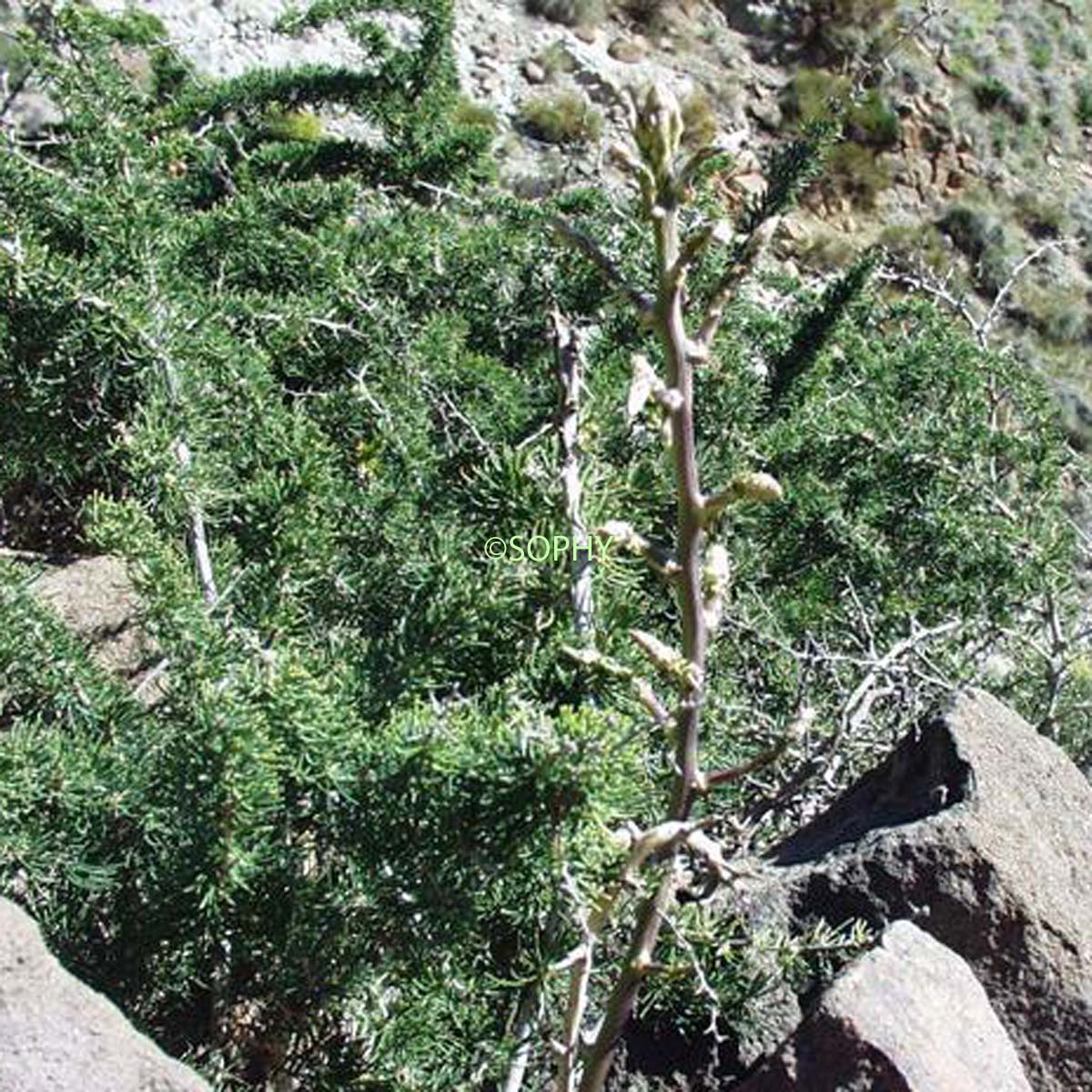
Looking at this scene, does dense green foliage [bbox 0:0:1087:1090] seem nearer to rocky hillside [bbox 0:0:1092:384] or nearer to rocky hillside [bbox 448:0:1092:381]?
rocky hillside [bbox 0:0:1092:384]

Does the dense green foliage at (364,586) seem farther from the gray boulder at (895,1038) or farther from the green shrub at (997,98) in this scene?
the green shrub at (997,98)

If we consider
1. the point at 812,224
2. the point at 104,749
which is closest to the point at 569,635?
the point at 104,749

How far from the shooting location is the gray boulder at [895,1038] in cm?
192

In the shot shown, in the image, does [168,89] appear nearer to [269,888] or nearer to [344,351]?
[344,351]

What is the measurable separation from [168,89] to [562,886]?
6859mm

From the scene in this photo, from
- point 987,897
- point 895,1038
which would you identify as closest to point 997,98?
point 987,897

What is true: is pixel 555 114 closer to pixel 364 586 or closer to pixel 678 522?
pixel 364 586

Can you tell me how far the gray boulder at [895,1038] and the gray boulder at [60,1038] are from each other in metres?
0.82

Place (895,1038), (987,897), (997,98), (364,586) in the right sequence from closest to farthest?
(895,1038) → (364,586) → (987,897) → (997,98)

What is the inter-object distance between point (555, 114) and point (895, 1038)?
47.5 ft

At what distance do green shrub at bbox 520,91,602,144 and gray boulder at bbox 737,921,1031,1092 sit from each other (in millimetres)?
13604

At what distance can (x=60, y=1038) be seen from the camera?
140 cm

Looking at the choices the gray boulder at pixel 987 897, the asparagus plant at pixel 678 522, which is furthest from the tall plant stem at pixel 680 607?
the gray boulder at pixel 987 897

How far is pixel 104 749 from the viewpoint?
1760mm
